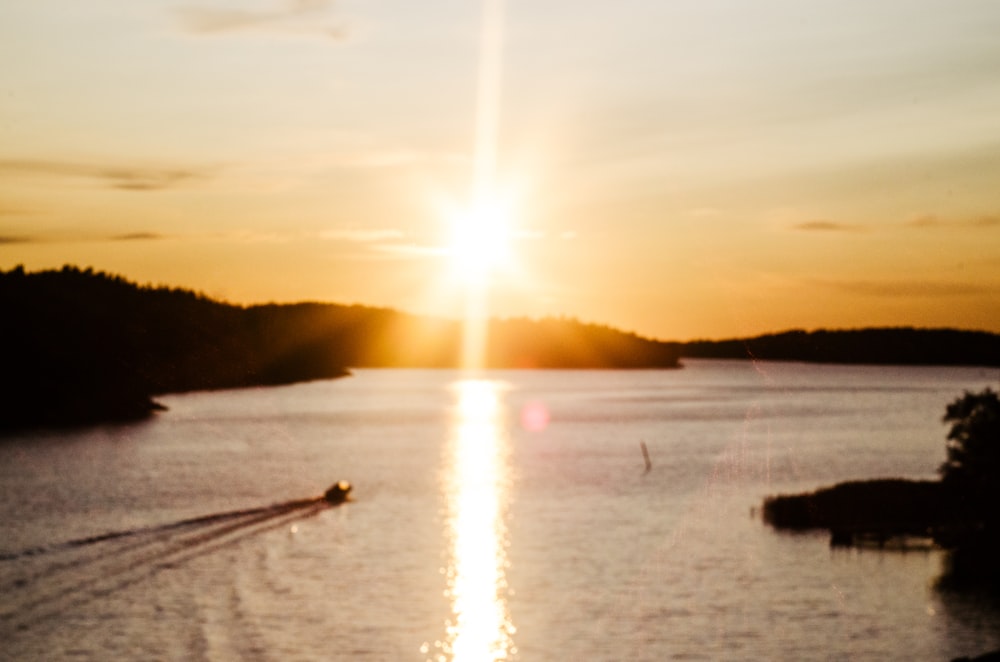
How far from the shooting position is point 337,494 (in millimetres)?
123938

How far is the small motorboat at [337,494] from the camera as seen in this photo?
122775mm

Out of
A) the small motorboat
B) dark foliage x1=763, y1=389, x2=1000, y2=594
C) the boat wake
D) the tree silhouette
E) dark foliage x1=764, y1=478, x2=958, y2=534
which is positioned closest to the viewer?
the boat wake

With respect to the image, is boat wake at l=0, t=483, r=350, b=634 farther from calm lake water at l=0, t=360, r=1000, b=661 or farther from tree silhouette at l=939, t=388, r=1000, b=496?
tree silhouette at l=939, t=388, r=1000, b=496

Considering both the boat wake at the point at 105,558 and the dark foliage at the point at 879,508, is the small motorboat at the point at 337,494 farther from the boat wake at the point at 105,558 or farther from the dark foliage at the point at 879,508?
the dark foliage at the point at 879,508

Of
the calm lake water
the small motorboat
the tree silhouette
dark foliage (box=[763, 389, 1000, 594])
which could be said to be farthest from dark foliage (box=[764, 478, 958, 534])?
the small motorboat

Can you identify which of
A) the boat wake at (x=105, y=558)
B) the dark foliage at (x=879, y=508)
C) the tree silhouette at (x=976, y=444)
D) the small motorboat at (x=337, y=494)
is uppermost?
the tree silhouette at (x=976, y=444)

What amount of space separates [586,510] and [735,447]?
272ft

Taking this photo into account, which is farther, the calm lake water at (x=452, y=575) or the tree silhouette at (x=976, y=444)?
the tree silhouette at (x=976, y=444)

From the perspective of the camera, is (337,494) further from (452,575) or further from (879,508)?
(879,508)

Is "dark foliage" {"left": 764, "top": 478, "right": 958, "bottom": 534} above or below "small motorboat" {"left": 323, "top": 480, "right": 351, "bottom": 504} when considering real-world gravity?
above

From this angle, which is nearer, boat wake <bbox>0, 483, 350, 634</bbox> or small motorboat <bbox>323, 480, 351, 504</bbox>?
boat wake <bbox>0, 483, 350, 634</bbox>

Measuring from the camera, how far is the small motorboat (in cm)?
12278

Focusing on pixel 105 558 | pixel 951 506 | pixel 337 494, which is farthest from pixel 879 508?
pixel 105 558

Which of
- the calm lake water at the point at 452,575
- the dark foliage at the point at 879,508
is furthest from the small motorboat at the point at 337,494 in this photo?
the dark foliage at the point at 879,508
